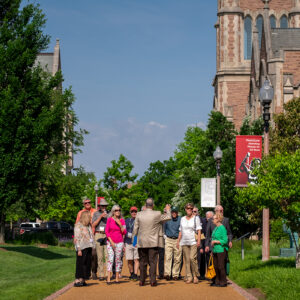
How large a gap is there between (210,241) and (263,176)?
1.87 metres

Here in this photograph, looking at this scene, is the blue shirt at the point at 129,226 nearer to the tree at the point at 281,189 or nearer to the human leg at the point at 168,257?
the human leg at the point at 168,257

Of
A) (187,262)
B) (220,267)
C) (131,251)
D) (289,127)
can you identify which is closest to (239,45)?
(289,127)

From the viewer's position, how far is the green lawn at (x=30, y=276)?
13.8 meters

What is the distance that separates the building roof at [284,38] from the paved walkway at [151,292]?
35.3 meters

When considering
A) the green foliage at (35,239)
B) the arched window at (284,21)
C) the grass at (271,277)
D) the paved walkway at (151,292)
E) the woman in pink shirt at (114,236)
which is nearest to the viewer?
the grass at (271,277)

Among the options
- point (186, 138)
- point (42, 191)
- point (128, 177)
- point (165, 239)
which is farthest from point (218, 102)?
point (165, 239)

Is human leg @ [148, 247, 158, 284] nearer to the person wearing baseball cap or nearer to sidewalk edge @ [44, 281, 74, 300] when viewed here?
sidewalk edge @ [44, 281, 74, 300]

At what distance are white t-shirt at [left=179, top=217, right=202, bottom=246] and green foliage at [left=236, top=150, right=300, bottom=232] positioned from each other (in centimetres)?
125

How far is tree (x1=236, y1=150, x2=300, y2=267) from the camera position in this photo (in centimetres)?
1482

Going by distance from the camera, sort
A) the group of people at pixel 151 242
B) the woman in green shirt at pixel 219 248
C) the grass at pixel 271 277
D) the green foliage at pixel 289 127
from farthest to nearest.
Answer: the green foliage at pixel 289 127
the woman in green shirt at pixel 219 248
the group of people at pixel 151 242
the grass at pixel 271 277

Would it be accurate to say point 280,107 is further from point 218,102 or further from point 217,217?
point 217,217

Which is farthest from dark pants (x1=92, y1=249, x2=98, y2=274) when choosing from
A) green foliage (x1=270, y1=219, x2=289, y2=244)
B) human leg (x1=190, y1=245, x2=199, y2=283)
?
green foliage (x1=270, y1=219, x2=289, y2=244)

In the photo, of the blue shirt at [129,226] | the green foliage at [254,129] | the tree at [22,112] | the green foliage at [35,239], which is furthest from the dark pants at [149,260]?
the green foliage at [35,239]

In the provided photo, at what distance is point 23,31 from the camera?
28141mm
